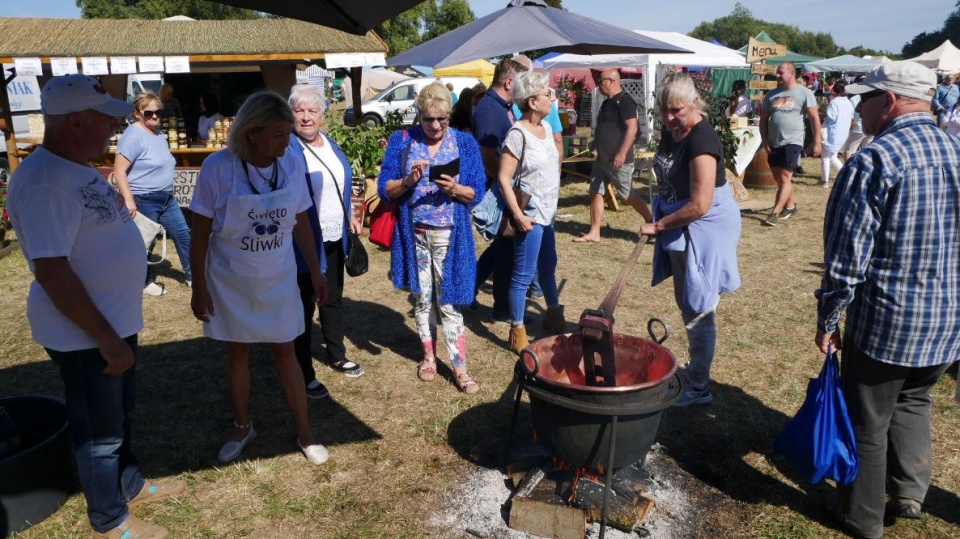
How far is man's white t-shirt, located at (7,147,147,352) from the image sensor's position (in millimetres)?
2301

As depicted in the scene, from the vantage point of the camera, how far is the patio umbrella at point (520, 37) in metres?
6.28

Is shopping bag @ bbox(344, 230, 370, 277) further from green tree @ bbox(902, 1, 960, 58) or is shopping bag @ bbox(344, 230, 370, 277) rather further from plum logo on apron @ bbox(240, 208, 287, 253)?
green tree @ bbox(902, 1, 960, 58)

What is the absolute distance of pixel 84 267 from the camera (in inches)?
96.3

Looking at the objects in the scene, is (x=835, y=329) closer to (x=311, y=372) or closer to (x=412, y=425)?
(x=412, y=425)

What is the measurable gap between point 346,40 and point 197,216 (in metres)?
7.44

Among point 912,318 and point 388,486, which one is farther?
point 388,486

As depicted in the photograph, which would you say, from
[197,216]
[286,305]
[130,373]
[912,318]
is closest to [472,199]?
[286,305]

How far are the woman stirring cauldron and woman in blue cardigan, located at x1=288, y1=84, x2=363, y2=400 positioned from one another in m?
1.78

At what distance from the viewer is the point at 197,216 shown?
295 cm

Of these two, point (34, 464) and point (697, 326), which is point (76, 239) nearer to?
point (34, 464)

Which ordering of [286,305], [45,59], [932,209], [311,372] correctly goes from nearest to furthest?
[932,209]
[286,305]
[311,372]
[45,59]

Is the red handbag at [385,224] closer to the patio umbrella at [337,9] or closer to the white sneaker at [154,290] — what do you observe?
the patio umbrella at [337,9]

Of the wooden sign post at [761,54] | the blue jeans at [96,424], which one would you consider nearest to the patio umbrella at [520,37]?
the blue jeans at [96,424]

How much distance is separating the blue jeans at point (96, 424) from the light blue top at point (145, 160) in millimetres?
3309
